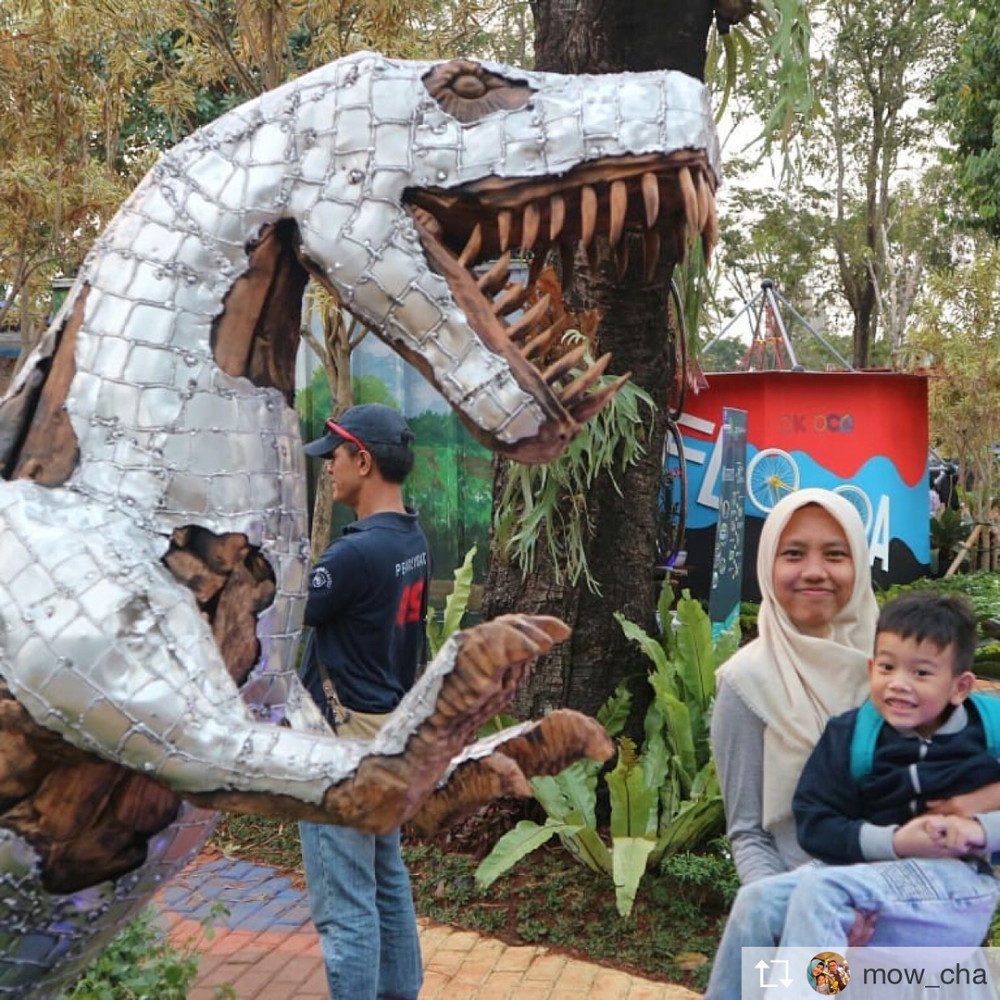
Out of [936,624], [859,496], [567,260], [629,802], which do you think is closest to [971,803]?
[936,624]

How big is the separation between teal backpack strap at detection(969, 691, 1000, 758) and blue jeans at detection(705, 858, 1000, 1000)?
0.66 feet

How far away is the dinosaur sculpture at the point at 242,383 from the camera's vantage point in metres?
1.29

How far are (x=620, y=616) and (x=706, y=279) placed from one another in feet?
4.50

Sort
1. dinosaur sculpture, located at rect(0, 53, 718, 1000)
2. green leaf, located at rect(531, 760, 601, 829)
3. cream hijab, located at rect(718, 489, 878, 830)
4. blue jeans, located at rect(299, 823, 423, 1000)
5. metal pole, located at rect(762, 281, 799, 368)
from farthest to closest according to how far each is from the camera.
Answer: metal pole, located at rect(762, 281, 799, 368)
green leaf, located at rect(531, 760, 601, 829)
blue jeans, located at rect(299, 823, 423, 1000)
cream hijab, located at rect(718, 489, 878, 830)
dinosaur sculpture, located at rect(0, 53, 718, 1000)

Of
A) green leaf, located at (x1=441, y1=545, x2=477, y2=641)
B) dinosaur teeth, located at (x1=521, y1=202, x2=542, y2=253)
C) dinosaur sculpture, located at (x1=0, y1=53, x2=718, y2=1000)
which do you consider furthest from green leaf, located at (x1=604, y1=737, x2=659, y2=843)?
dinosaur teeth, located at (x1=521, y1=202, x2=542, y2=253)

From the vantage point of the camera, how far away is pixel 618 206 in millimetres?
1340

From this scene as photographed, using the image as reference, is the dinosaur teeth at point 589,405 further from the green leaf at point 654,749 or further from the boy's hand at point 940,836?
the green leaf at point 654,749

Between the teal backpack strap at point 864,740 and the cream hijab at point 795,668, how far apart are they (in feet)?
0.35

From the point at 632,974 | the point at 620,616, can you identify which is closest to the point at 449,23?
the point at 620,616

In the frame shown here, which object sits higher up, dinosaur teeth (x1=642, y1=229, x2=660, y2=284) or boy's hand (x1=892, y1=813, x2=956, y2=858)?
dinosaur teeth (x1=642, y1=229, x2=660, y2=284)

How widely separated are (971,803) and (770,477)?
7.51 m

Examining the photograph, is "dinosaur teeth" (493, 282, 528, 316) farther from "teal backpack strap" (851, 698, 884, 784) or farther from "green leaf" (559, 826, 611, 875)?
"green leaf" (559, 826, 611, 875)

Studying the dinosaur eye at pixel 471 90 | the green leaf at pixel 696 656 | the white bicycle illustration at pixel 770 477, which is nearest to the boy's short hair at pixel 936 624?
the dinosaur eye at pixel 471 90

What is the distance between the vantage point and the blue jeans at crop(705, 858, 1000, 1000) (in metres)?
1.77
